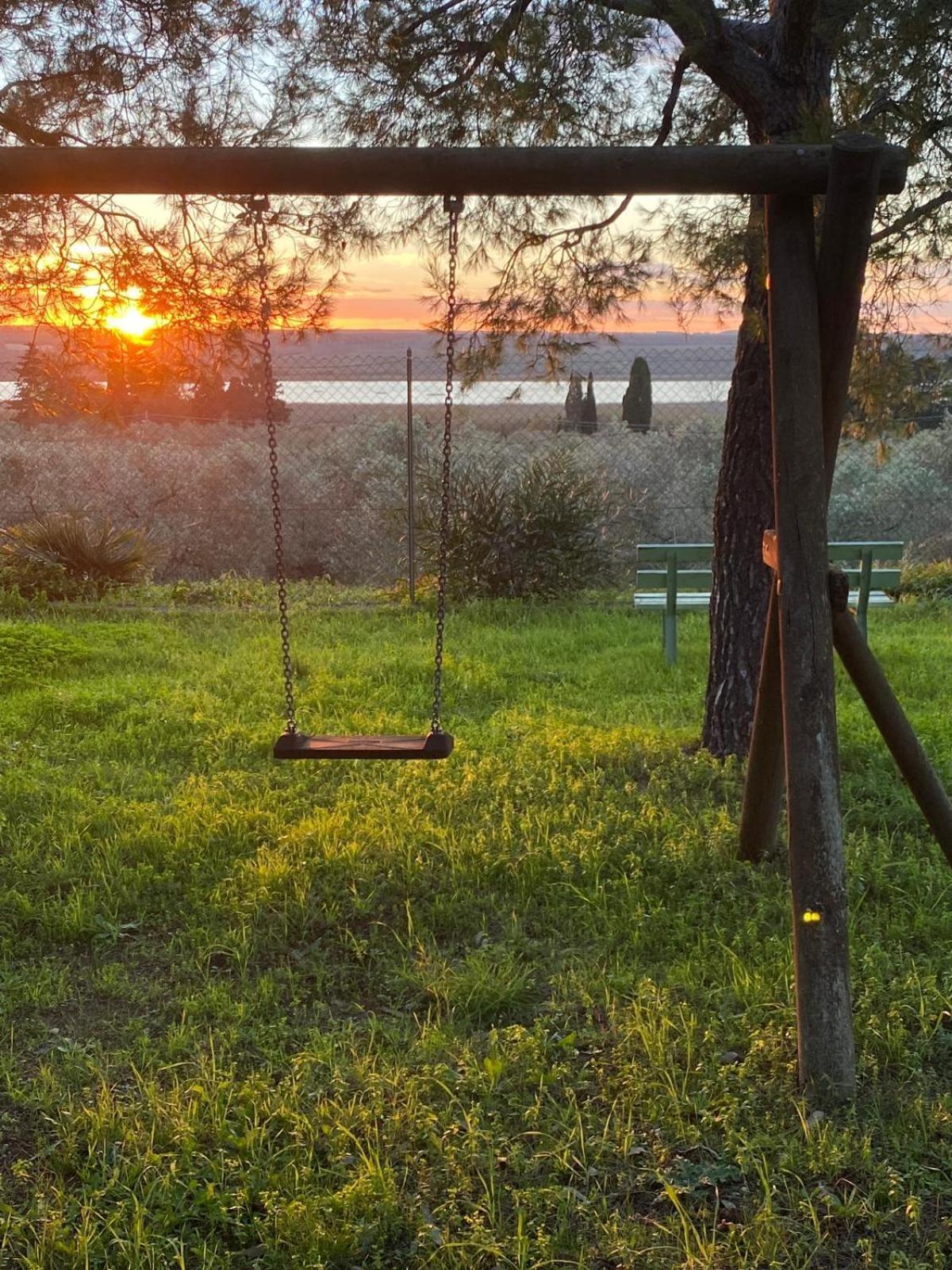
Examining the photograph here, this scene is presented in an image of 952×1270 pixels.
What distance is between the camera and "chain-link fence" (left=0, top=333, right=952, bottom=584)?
45.3ft

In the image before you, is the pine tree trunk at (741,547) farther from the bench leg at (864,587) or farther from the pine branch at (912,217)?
the bench leg at (864,587)

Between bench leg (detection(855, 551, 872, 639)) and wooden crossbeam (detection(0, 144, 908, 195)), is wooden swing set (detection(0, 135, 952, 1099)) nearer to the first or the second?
wooden crossbeam (detection(0, 144, 908, 195))

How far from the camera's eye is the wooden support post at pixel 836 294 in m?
2.90

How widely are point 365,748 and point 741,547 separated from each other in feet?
7.29

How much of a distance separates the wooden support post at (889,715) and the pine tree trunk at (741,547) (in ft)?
6.03

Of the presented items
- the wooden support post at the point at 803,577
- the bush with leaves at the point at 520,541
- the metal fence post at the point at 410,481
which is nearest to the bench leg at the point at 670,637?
the bush with leaves at the point at 520,541

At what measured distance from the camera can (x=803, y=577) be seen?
3066mm

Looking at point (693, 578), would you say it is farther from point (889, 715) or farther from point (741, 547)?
point (889, 715)

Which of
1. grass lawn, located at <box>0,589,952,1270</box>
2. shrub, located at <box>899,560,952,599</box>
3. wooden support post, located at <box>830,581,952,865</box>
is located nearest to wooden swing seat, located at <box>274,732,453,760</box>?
grass lawn, located at <box>0,589,952,1270</box>

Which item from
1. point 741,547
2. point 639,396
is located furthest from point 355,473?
point 741,547

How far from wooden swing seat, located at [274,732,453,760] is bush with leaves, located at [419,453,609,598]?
596 centimetres

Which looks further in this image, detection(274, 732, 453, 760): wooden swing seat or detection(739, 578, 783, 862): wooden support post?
detection(274, 732, 453, 760): wooden swing seat

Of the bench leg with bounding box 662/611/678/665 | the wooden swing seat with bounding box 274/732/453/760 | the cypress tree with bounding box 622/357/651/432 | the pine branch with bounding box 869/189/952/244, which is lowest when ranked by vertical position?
the bench leg with bounding box 662/611/678/665

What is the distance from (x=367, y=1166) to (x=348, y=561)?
499 inches
